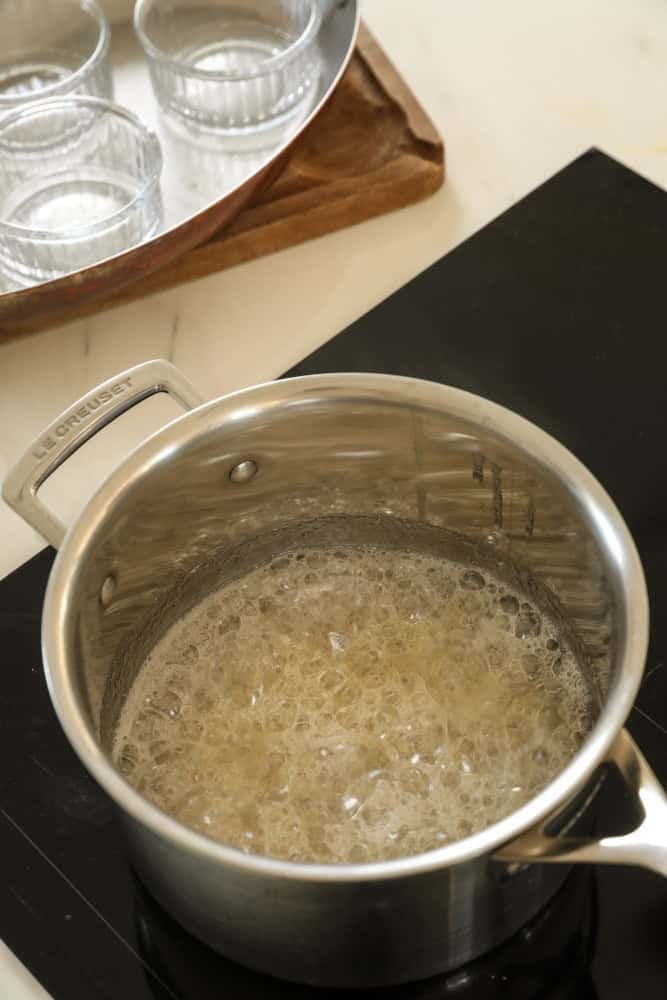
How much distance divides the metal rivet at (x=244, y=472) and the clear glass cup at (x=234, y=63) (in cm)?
37

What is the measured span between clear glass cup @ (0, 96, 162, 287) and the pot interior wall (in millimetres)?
273

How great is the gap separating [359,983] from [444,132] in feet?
2.10

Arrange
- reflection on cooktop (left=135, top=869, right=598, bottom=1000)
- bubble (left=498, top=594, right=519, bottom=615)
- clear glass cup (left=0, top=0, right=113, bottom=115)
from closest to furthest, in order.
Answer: reflection on cooktop (left=135, top=869, right=598, bottom=1000)
bubble (left=498, top=594, right=519, bottom=615)
clear glass cup (left=0, top=0, right=113, bottom=115)

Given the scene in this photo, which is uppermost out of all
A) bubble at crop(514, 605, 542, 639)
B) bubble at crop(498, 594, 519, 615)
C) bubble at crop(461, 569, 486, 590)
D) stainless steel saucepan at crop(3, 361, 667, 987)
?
stainless steel saucepan at crop(3, 361, 667, 987)

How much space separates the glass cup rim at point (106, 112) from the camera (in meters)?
0.84

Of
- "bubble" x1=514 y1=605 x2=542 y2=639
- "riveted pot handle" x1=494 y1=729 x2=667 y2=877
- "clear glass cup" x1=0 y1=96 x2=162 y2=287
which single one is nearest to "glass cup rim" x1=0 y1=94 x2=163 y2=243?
"clear glass cup" x1=0 y1=96 x2=162 y2=287

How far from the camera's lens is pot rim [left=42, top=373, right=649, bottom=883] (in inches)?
18.6

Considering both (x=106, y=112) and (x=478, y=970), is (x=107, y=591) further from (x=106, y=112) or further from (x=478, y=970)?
(x=106, y=112)

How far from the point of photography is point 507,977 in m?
0.61

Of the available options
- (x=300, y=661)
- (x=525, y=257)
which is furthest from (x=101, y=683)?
(x=525, y=257)

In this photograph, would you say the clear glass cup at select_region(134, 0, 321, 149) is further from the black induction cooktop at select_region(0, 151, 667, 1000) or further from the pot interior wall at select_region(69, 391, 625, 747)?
the pot interior wall at select_region(69, 391, 625, 747)

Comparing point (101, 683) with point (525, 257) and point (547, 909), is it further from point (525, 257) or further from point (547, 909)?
point (525, 257)

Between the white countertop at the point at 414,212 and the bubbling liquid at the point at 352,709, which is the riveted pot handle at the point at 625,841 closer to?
the bubbling liquid at the point at 352,709

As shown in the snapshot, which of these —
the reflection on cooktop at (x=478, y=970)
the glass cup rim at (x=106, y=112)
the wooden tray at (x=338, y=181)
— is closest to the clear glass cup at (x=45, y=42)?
the glass cup rim at (x=106, y=112)
